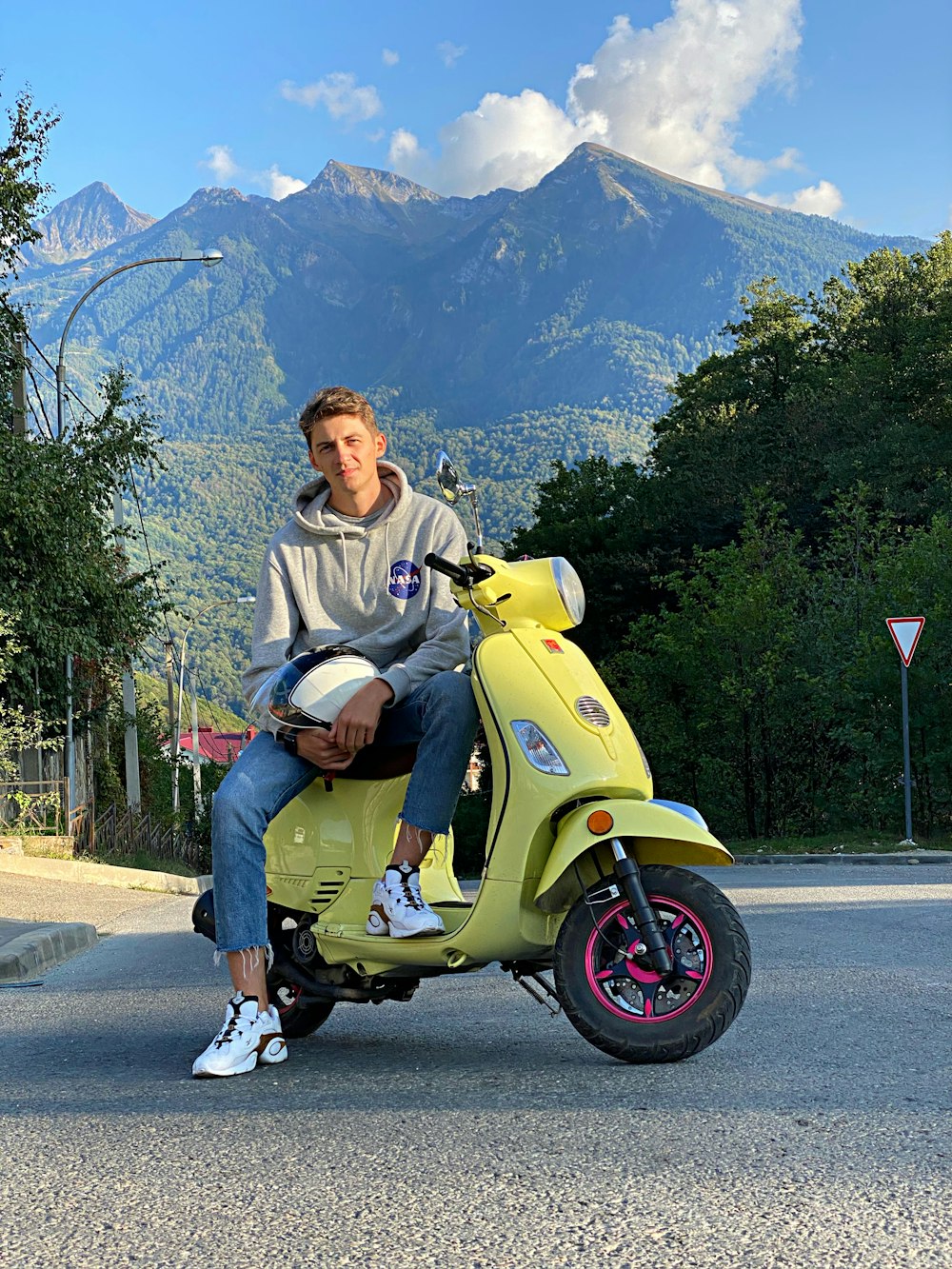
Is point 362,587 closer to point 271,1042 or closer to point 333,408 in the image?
point 333,408

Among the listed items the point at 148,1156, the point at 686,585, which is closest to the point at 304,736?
the point at 148,1156

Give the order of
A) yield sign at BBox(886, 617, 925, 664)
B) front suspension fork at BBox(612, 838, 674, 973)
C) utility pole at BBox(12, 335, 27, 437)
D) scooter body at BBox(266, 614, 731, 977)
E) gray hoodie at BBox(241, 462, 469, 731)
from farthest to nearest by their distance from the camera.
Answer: utility pole at BBox(12, 335, 27, 437) → yield sign at BBox(886, 617, 925, 664) → gray hoodie at BBox(241, 462, 469, 731) → scooter body at BBox(266, 614, 731, 977) → front suspension fork at BBox(612, 838, 674, 973)

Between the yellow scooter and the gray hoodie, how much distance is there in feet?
0.61

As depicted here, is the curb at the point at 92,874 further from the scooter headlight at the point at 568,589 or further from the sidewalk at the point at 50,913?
the scooter headlight at the point at 568,589

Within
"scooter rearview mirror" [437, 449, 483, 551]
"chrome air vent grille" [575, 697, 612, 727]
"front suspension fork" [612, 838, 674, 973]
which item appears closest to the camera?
"front suspension fork" [612, 838, 674, 973]

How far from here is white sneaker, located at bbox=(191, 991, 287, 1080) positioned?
4152 millimetres

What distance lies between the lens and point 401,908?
14.1ft

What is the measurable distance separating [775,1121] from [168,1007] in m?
3.30

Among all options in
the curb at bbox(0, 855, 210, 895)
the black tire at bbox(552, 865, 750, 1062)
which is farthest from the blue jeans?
the curb at bbox(0, 855, 210, 895)

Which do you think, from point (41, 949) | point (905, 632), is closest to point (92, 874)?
point (41, 949)

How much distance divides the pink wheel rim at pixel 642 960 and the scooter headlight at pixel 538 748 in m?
0.41

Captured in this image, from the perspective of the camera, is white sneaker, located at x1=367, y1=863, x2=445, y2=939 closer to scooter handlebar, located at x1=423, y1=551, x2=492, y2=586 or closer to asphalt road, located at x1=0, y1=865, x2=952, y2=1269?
asphalt road, located at x1=0, y1=865, x2=952, y2=1269

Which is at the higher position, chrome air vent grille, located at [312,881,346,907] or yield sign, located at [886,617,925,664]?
yield sign, located at [886,617,925,664]

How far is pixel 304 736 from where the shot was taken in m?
4.47
